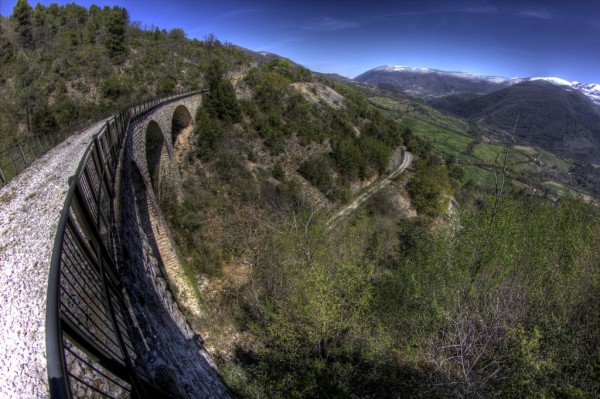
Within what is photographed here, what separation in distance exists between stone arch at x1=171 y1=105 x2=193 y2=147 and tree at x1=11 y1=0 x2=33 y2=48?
87.9ft

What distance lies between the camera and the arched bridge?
12.8 feet

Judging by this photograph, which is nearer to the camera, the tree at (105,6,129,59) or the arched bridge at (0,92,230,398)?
the arched bridge at (0,92,230,398)

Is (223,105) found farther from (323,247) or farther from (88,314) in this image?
(88,314)

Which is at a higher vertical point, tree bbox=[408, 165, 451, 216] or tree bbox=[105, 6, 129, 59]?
tree bbox=[105, 6, 129, 59]

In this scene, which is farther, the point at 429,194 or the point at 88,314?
the point at 429,194

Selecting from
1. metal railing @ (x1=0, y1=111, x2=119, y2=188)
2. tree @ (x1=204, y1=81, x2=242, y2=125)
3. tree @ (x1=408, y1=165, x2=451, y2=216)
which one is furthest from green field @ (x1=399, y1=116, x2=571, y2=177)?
metal railing @ (x1=0, y1=111, x2=119, y2=188)

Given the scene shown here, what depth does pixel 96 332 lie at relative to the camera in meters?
4.79

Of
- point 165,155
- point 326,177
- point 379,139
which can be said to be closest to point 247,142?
point 326,177

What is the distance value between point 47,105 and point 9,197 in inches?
1129

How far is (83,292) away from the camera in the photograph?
5.21 meters

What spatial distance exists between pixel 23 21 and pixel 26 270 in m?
55.4

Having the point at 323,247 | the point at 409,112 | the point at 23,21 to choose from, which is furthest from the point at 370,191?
the point at 409,112

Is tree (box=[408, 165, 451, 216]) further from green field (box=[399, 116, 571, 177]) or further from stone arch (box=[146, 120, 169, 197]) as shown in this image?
green field (box=[399, 116, 571, 177])

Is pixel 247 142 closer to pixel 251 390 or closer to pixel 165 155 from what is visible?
pixel 165 155
